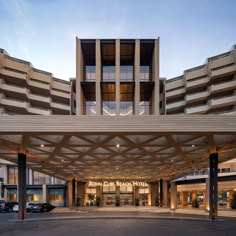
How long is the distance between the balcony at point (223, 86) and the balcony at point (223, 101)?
1628 mm

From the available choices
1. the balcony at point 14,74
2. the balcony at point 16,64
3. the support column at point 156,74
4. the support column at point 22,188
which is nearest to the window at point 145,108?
the support column at point 156,74

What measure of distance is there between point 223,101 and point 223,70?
5556 millimetres

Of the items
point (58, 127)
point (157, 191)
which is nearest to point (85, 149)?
point (58, 127)

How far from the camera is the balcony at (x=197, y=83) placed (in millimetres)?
51294

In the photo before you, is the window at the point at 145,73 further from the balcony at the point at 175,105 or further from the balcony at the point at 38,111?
the balcony at the point at 38,111

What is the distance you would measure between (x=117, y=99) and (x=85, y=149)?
26643 mm

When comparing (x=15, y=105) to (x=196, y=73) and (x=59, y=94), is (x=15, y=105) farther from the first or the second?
(x=196, y=73)

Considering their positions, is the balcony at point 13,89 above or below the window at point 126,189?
above

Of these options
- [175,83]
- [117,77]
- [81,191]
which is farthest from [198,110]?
[81,191]

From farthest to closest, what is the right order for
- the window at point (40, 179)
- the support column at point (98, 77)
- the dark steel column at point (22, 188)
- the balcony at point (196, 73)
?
the window at point (40, 179) < the balcony at point (196, 73) < the support column at point (98, 77) < the dark steel column at point (22, 188)

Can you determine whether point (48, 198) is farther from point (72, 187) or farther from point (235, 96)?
point (235, 96)

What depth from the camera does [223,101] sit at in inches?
1903

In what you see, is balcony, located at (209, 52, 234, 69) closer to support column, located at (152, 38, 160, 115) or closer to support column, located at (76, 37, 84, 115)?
support column, located at (152, 38, 160, 115)

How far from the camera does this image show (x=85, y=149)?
2175 cm
